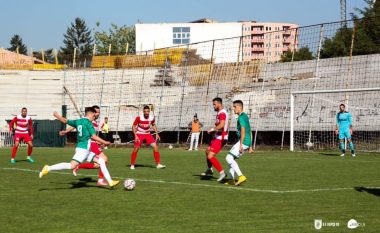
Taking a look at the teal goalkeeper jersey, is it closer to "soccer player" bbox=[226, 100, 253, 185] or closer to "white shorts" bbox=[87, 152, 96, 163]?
"soccer player" bbox=[226, 100, 253, 185]

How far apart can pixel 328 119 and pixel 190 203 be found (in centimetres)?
2764

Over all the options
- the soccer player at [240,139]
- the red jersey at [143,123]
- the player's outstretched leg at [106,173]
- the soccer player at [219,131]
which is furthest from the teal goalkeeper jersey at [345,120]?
the player's outstretched leg at [106,173]

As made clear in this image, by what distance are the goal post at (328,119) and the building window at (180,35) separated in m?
→ 75.1

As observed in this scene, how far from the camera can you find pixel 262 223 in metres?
10.4

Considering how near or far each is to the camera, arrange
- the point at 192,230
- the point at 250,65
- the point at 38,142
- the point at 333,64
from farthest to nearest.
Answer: the point at 38,142 < the point at 250,65 < the point at 333,64 < the point at 192,230

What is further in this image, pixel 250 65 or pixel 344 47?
pixel 344 47

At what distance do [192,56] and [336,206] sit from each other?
39.9 meters

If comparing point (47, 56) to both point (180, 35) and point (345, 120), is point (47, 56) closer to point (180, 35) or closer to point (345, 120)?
point (180, 35)

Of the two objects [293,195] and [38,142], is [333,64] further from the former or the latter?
[293,195]

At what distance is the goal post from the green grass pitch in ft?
53.1

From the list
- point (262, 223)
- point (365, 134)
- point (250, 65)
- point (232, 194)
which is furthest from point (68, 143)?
point (262, 223)

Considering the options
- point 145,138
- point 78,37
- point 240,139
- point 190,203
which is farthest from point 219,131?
point 78,37

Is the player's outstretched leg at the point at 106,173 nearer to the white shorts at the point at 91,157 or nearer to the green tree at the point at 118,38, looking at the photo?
the white shorts at the point at 91,157

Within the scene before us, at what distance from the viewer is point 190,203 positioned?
12930mm
